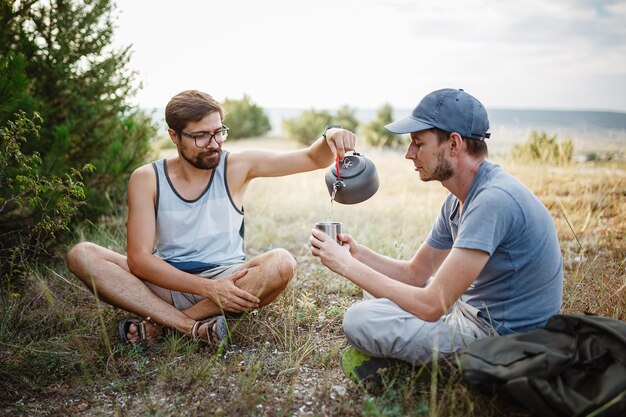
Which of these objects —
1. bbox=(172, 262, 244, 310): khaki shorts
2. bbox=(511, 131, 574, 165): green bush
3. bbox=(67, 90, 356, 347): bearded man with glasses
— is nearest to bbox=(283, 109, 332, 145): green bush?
bbox=(511, 131, 574, 165): green bush

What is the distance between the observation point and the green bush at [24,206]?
126 inches

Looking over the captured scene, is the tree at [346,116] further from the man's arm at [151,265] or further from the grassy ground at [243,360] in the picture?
the man's arm at [151,265]

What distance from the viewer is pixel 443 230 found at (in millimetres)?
2930

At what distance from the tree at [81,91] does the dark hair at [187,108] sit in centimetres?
138

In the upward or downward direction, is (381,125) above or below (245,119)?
below

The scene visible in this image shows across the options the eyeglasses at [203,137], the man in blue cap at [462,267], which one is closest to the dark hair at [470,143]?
the man in blue cap at [462,267]

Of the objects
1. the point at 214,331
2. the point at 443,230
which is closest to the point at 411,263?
the point at 443,230

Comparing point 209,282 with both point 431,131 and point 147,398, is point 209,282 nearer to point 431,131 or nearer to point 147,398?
Answer: point 147,398

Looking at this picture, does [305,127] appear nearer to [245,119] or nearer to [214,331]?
[245,119]

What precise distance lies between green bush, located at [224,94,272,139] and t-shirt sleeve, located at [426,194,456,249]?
72.3ft

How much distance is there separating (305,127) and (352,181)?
2132 cm

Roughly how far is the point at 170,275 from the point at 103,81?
2890 millimetres

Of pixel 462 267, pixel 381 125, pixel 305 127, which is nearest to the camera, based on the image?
pixel 462 267

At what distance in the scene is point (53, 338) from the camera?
320 cm
